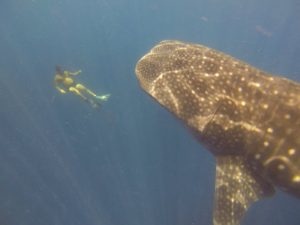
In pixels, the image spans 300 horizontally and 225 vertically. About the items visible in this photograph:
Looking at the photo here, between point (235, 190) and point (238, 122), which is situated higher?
point (238, 122)

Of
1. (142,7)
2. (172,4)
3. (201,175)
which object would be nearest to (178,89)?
(201,175)

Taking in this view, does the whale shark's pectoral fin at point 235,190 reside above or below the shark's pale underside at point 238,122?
below

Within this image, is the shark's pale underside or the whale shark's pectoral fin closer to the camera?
the shark's pale underside

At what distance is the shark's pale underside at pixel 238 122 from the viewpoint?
5027 millimetres

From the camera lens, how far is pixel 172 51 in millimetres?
6352

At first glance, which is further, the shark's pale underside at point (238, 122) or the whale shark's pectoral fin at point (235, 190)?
the whale shark's pectoral fin at point (235, 190)

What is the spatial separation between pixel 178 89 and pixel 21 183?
16994mm

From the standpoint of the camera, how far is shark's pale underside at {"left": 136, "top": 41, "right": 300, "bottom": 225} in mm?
5027

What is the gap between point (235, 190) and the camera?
17.0 feet

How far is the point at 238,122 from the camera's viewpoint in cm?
522

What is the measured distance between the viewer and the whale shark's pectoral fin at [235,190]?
516 cm

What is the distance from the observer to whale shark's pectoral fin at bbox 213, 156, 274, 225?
16.9 ft

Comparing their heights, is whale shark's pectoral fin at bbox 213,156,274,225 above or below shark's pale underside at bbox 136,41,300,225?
below

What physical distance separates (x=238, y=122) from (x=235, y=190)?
3.19 feet
